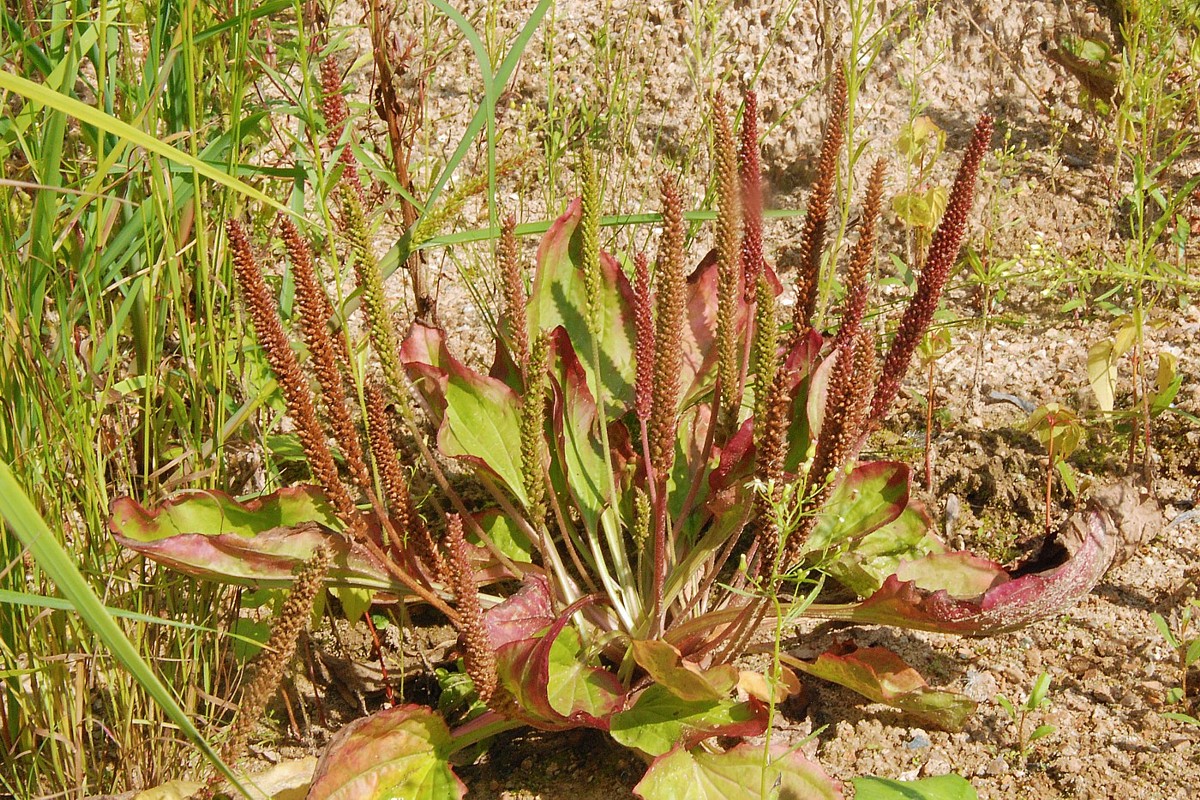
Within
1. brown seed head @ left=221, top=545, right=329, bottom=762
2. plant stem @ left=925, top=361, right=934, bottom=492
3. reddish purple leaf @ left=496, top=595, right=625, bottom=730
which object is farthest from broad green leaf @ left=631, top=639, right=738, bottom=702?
plant stem @ left=925, top=361, right=934, bottom=492

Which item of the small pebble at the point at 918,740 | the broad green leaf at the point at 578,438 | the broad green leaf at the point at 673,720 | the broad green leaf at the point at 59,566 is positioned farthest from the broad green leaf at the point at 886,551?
the broad green leaf at the point at 59,566

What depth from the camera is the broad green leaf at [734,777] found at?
1.87m

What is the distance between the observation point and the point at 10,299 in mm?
1683

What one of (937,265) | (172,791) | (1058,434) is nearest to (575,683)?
(172,791)

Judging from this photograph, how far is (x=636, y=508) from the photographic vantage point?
2.19 metres

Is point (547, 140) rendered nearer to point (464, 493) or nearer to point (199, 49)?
point (464, 493)

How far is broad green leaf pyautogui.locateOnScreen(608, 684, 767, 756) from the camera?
1935 millimetres

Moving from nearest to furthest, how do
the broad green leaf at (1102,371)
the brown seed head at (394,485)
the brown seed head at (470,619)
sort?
the brown seed head at (470,619), the brown seed head at (394,485), the broad green leaf at (1102,371)

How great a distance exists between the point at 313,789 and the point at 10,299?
906mm

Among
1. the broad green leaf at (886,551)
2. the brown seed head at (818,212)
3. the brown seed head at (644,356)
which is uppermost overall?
the brown seed head at (818,212)

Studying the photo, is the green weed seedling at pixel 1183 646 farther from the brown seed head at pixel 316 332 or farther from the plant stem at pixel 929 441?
the brown seed head at pixel 316 332

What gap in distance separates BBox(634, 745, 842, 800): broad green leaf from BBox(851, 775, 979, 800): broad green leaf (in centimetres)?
8

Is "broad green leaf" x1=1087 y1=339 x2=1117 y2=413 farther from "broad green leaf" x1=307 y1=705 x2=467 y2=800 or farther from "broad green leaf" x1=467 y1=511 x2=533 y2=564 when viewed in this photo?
"broad green leaf" x1=307 y1=705 x2=467 y2=800

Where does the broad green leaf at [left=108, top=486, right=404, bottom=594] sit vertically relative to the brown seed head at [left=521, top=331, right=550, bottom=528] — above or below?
below
